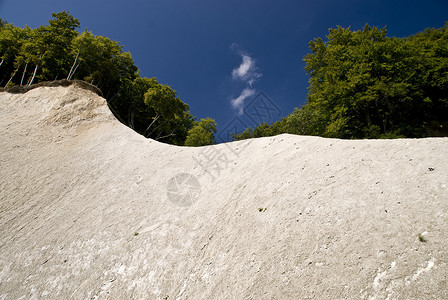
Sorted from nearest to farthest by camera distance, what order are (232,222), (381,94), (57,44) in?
(232,222)
(381,94)
(57,44)

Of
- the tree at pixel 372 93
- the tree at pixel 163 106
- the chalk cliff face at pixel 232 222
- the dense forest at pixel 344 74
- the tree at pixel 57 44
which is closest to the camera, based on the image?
the chalk cliff face at pixel 232 222

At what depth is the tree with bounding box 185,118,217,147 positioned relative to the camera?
24.8 m

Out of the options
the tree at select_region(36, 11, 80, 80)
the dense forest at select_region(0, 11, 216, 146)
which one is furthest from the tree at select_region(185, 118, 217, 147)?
the tree at select_region(36, 11, 80, 80)

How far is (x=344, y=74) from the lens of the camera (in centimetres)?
1858

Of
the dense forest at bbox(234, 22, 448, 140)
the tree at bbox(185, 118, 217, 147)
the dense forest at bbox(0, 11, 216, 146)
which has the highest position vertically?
the dense forest at bbox(0, 11, 216, 146)

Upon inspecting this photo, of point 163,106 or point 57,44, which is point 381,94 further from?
point 57,44

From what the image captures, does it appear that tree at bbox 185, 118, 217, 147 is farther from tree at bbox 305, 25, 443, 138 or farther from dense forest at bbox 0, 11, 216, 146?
tree at bbox 305, 25, 443, 138

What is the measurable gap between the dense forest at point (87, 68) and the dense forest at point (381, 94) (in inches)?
576

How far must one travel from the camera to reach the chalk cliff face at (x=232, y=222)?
335 centimetres

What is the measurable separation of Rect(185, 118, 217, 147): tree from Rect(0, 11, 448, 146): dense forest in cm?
15

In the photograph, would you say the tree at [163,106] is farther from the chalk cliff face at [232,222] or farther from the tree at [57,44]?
the chalk cliff face at [232,222]

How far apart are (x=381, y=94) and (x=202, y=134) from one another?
19.7m

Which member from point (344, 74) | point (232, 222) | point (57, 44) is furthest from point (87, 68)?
point (344, 74)

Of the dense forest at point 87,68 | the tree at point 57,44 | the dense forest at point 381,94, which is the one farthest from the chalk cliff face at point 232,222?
the tree at point 57,44
